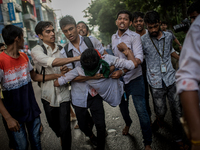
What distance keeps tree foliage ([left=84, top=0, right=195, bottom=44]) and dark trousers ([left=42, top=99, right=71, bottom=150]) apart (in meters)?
5.73

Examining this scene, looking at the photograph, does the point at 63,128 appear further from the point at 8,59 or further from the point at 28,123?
the point at 8,59

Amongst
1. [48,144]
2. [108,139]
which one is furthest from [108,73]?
[48,144]

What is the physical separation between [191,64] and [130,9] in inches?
352

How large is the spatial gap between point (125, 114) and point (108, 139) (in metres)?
0.55

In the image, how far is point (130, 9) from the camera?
354 inches

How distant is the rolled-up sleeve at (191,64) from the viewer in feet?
3.01

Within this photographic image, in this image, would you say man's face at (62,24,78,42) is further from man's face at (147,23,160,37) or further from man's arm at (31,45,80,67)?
man's face at (147,23,160,37)

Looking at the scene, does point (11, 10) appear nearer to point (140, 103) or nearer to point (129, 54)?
point (129, 54)

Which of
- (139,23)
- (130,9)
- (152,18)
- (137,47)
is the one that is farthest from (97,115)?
(130,9)

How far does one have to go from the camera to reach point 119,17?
2865mm

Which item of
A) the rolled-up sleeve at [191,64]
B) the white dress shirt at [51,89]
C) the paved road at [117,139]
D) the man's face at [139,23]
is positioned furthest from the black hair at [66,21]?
the paved road at [117,139]

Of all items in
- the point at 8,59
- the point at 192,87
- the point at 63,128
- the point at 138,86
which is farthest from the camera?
the point at 138,86

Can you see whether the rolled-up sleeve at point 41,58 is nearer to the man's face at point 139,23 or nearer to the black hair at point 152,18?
the black hair at point 152,18

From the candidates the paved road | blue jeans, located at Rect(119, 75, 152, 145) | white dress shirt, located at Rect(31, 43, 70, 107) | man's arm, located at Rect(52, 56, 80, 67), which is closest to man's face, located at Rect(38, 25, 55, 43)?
white dress shirt, located at Rect(31, 43, 70, 107)
